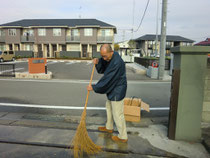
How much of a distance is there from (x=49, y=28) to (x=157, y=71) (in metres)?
29.1

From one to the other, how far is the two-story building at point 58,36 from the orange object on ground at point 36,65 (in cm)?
2156

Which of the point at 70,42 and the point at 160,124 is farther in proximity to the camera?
the point at 70,42

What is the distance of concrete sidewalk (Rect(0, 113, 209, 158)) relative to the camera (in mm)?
2758

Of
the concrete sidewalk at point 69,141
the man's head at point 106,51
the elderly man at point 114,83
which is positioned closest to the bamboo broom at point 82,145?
the concrete sidewalk at point 69,141

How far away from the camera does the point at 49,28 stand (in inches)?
1340

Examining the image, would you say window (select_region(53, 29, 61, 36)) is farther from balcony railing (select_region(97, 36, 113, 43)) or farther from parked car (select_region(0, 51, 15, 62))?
parked car (select_region(0, 51, 15, 62))

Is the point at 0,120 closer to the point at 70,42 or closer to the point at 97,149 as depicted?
the point at 97,149

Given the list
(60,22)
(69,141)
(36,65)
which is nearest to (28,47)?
(60,22)

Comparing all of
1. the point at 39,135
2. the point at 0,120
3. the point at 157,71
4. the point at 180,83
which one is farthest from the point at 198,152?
the point at 157,71

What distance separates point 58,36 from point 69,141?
33315mm

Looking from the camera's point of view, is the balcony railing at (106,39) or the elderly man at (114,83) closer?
the elderly man at (114,83)

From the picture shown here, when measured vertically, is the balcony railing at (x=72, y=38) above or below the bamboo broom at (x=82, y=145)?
above

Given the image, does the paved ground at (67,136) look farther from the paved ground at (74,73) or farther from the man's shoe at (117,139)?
the paved ground at (74,73)

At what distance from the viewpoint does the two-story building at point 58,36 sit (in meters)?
32.9
